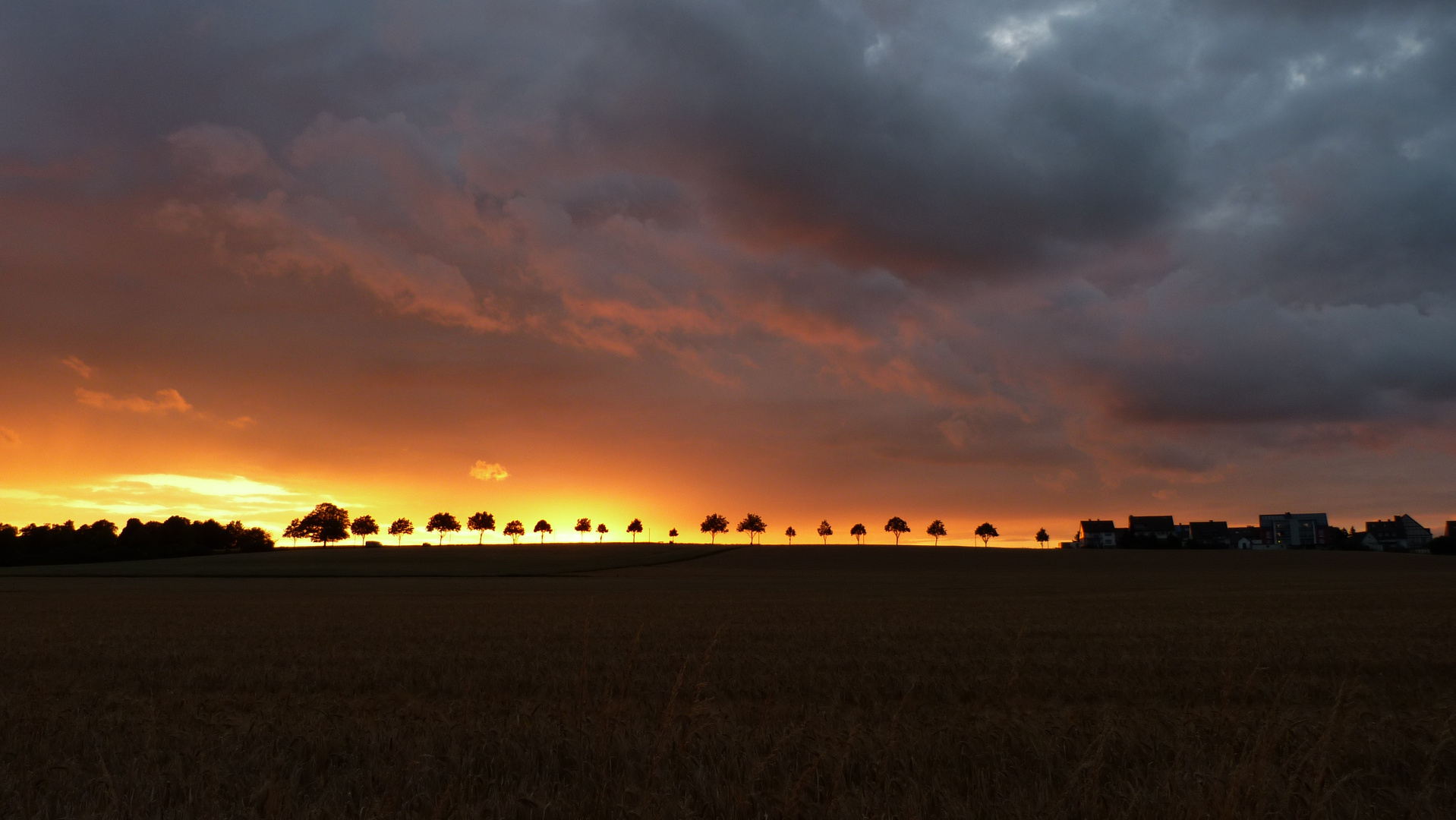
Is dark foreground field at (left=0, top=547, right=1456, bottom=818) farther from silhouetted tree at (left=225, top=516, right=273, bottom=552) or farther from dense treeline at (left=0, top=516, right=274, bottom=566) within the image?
silhouetted tree at (left=225, top=516, right=273, bottom=552)

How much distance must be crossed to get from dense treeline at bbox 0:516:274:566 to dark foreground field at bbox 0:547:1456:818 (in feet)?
451

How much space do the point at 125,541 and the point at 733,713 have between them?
201m

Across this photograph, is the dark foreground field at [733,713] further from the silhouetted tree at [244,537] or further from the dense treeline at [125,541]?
the silhouetted tree at [244,537]

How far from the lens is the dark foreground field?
557 centimetres

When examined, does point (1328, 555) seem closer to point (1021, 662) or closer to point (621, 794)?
point (1021, 662)

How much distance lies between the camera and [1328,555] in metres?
116

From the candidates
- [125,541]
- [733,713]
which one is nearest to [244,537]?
[125,541]

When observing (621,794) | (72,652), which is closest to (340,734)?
(621,794)

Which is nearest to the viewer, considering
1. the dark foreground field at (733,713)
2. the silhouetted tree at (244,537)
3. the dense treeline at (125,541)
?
the dark foreground field at (733,713)

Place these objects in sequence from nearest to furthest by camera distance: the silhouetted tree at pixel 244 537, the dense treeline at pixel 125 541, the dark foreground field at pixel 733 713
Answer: the dark foreground field at pixel 733 713 → the dense treeline at pixel 125 541 → the silhouetted tree at pixel 244 537

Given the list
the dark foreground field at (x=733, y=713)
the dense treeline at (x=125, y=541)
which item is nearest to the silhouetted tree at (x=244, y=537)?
the dense treeline at (x=125, y=541)

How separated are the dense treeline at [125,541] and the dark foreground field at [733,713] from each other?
451 feet

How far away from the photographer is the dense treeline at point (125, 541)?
135 m

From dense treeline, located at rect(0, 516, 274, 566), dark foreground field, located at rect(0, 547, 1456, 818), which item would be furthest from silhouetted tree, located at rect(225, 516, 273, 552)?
dark foreground field, located at rect(0, 547, 1456, 818)
